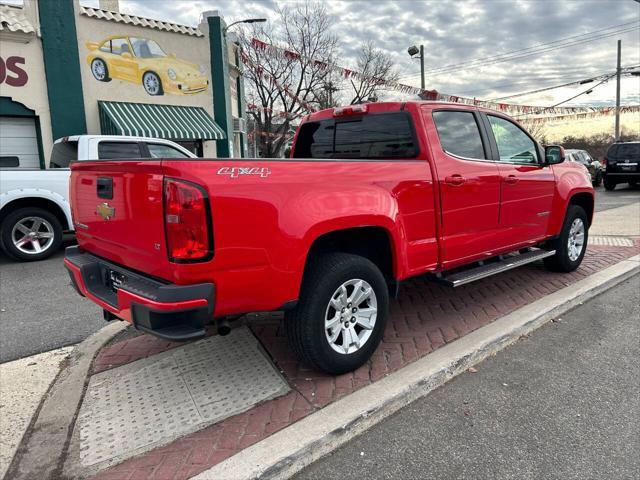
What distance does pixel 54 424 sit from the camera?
9.54 feet

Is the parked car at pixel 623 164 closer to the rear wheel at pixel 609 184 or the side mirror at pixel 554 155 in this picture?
the rear wheel at pixel 609 184

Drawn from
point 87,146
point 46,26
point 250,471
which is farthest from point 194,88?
point 250,471

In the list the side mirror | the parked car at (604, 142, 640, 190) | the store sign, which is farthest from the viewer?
the parked car at (604, 142, 640, 190)

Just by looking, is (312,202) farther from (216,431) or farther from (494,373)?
(494,373)

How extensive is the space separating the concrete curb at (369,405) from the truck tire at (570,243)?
3.78 ft

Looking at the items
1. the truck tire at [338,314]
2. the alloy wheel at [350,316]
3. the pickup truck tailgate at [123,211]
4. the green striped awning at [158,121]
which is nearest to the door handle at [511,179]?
the truck tire at [338,314]

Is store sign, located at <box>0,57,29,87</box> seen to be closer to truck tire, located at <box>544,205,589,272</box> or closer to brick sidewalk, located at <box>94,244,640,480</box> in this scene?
brick sidewalk, located at <box>94,244,640,480</box>

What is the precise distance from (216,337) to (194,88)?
43.8ft

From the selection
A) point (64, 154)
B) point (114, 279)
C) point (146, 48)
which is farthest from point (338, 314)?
point (146, 48)

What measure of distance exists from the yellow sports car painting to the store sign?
1726 mm

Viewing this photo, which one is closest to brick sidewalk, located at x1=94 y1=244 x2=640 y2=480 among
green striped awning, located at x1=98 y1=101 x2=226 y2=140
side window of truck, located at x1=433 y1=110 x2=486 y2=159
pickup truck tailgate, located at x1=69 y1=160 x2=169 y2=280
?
pickup truck tailgate, located at x1=69 y1=160 x2=169 y2=280

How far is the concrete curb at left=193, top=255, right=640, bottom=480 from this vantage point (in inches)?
94.9

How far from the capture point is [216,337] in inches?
159

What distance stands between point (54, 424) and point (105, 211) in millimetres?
1340
